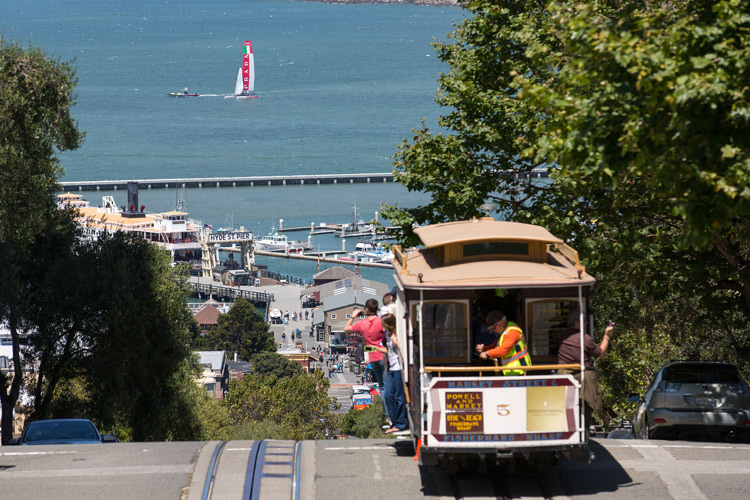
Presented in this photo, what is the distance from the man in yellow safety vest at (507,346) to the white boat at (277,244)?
563 feet

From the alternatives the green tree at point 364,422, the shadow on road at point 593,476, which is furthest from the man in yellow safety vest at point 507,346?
the green tree at point 364,422

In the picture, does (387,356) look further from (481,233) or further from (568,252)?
(568,252)

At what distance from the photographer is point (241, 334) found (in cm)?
13662

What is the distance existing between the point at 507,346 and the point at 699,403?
5.83m

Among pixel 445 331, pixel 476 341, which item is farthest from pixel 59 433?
pixel 476 341

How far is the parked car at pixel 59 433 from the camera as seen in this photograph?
17.8 m

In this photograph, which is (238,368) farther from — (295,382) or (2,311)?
(2,311)

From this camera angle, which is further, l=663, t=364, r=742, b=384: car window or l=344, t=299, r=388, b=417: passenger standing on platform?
l=663, t=364, r=742, b=384: car window

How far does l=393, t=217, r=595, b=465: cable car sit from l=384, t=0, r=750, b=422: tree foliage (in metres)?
1.26

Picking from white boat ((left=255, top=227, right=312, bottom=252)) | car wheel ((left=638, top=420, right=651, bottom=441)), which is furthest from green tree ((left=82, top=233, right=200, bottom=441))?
white boat ((left=255, top=227, right=312, bottom=252))

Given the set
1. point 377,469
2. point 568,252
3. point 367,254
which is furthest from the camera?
point 367,254

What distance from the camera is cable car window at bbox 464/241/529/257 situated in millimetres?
12844

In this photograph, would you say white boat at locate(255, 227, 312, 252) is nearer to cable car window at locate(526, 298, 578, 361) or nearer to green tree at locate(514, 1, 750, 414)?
cable car window at locate(526, 298, 578, 361)

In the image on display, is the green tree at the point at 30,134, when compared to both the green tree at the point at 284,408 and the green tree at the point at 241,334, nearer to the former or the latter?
the green tree at the point at 284,408
